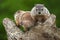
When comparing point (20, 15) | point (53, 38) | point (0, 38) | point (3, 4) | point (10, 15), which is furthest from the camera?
point (3, 4)

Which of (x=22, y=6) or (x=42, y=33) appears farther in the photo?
(x=22, y=6)

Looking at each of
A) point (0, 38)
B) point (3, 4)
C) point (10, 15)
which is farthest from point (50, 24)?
point (3, 4)

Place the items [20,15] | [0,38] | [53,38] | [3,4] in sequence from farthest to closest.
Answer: [3,4] → [0,38] → [20,15] → [53,38]

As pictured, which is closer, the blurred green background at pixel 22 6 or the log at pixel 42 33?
the log at pixel 42 33

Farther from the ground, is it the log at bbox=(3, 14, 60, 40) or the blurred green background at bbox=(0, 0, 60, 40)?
the log at bbox=(3, 14, 60, 40)

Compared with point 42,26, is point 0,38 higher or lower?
lower

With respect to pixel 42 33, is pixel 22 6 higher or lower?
lower

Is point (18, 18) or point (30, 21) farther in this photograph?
point (18, 18)

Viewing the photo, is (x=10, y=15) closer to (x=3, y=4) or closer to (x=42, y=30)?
(x=3, y=4)

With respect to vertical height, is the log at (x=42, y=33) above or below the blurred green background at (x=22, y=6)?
above

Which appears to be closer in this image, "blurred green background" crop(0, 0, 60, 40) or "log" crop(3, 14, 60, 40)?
"log" crop(3, 14, 60, 40)
